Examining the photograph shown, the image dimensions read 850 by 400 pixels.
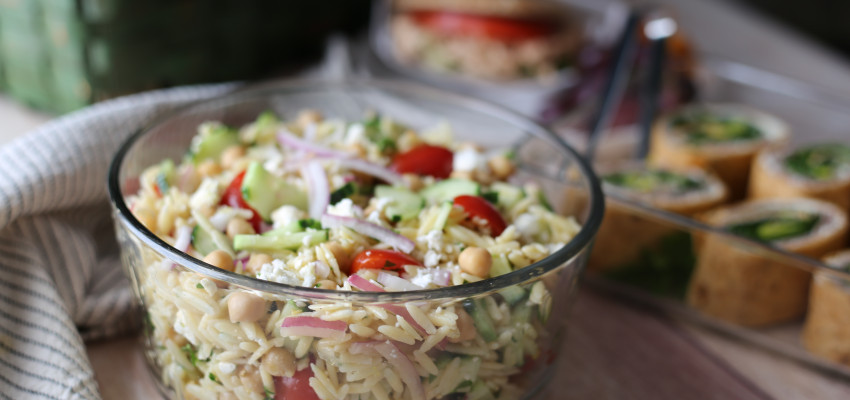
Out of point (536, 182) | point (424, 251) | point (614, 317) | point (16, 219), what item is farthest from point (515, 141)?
point (16, 219)

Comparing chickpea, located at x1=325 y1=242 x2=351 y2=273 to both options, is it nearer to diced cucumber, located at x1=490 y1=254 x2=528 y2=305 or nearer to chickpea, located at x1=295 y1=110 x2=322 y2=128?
diced cucumber, located at x1=490 y1=254 x2=528 y2=305

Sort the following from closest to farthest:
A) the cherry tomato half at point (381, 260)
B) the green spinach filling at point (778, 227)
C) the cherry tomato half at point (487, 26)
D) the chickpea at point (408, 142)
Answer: the cherry tomato half at point (381, 260), the chickpea at point (408, 142), the green spinach filling at point (778, 227), the cherry tomato half at point (487, 26)

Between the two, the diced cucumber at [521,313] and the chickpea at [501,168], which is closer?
the diced cucumber at [521,313]

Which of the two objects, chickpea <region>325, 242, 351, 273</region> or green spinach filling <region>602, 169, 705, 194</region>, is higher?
chickpea <region>325, 242, 351, 273</region>

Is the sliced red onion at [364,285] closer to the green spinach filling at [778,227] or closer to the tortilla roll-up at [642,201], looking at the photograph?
the tortilla roll-up at [642,201]

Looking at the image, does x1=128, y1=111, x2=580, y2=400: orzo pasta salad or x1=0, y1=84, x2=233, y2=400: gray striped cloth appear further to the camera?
x1=0, y1=84, x2=233, y2=400: gray striped cloth

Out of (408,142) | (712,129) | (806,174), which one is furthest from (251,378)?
(712,129)

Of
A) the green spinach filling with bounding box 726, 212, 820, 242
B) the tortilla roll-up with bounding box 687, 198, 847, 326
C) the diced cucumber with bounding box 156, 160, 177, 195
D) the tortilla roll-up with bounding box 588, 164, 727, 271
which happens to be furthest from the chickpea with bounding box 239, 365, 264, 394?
the green spinach filling with bounding box 726, 212, 820, 242

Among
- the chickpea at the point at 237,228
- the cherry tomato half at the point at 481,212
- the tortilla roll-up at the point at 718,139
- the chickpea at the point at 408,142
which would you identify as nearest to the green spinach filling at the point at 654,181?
the tortilla roll-up at the point at 718,139
